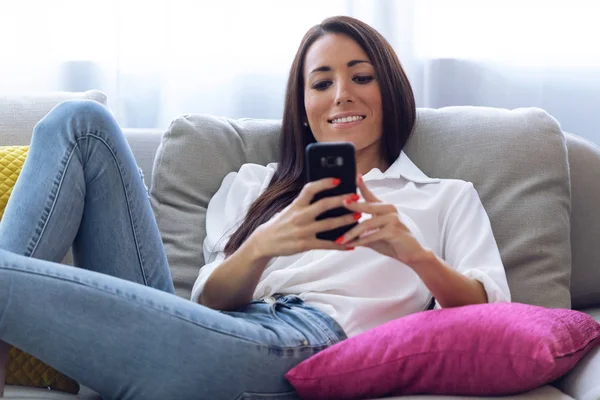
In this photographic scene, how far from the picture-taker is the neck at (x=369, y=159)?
179 centimetres

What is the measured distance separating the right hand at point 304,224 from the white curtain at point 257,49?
1.21m

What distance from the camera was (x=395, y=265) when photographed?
152cm

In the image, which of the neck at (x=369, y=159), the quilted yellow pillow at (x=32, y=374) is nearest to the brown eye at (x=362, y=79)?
the neck at (x=369, y=159)

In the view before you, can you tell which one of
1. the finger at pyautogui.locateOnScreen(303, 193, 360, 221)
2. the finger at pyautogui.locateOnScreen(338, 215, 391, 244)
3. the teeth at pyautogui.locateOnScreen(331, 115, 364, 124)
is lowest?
the finger at pyautogui.locateOnScreen(338, 215, 391, 244)

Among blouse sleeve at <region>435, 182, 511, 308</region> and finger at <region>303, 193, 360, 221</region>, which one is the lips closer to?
blouse sleeve at <region>435, 182, 511, 308</region>

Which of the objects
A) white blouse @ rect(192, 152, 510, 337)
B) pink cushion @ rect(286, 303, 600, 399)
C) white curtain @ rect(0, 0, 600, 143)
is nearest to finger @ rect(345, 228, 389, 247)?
pink cushion @ rect(286, 303, 600, 399)

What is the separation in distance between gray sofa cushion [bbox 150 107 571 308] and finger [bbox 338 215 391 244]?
509mm

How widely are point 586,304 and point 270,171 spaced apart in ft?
2.43

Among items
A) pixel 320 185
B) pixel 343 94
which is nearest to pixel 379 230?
pixel 320 185

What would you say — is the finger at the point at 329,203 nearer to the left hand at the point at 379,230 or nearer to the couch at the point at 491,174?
the left hand at the point at 379,230

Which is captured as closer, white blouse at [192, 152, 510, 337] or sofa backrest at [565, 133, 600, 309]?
white blouse at [192, 152, 510, 337]

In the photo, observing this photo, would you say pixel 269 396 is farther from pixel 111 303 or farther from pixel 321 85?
pixel 321 85

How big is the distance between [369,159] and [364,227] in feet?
1.88

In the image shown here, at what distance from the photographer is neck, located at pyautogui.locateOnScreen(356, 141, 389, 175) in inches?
70.6
